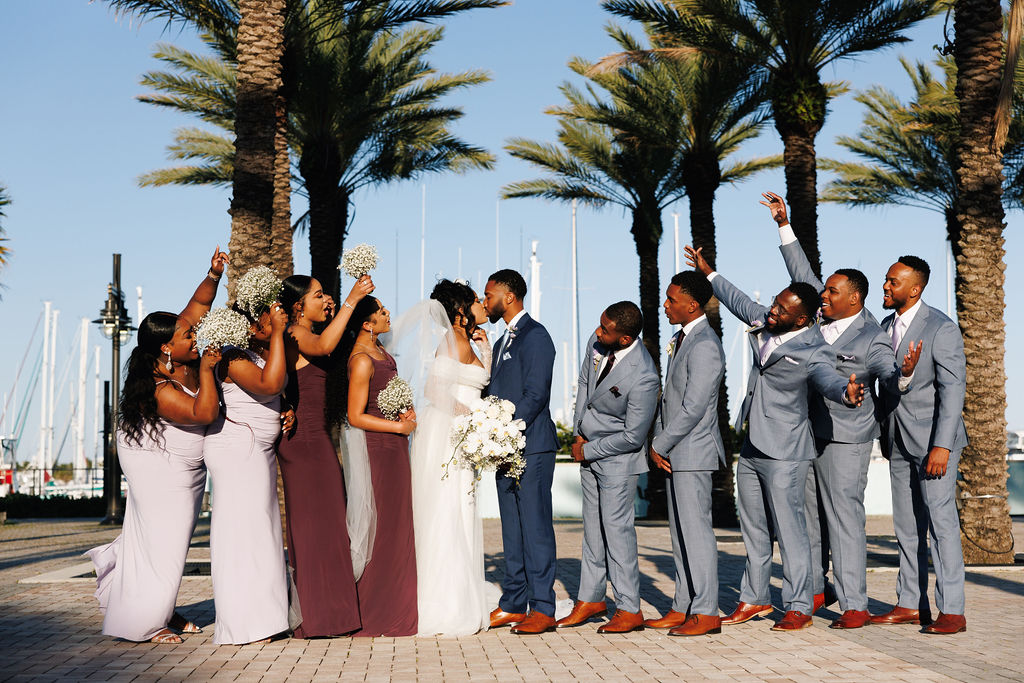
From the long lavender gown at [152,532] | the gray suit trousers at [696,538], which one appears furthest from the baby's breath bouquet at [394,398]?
the gray suit trousers at [696,538]

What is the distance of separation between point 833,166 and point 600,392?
25598 millimetres

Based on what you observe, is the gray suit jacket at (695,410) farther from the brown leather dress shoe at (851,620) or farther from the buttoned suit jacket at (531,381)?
the brown leather dress shoe at (851,620)

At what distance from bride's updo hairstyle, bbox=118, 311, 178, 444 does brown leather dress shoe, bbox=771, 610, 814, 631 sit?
4628 millimetres

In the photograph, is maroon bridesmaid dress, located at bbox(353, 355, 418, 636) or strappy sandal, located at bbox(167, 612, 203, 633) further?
strappy sandal, located at bbox(167, 612, 203, 633)

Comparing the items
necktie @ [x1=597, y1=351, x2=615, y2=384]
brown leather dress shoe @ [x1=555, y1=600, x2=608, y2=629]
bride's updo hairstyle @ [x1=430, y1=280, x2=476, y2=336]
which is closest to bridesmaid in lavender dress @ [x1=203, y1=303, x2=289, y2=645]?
bride's updo hairstyle @ [x1=430, y1=280, x2=476, y2=336]

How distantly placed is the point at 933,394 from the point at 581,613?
10.1ft

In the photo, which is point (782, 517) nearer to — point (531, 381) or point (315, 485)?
point (531, 381)

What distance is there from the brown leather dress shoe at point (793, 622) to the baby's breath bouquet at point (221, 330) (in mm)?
4330

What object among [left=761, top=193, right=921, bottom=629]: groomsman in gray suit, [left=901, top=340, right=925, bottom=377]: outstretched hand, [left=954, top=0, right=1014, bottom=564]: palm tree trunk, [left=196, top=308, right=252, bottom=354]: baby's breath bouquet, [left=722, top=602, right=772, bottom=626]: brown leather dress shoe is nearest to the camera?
[left=196, top=308, right=252, bottom=354]: baby's breath bouquet

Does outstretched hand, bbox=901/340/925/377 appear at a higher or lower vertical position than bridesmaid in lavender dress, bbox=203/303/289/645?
higher

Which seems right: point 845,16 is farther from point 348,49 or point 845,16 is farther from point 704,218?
point 348,49

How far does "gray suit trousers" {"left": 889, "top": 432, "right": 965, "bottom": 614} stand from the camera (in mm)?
7426

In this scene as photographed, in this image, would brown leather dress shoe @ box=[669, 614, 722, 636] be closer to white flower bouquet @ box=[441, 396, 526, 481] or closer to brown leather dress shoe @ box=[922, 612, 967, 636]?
brown leather dress shoe @ box=[922, 612, 967, 636]

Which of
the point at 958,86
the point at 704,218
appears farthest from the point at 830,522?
the point at 704,218
